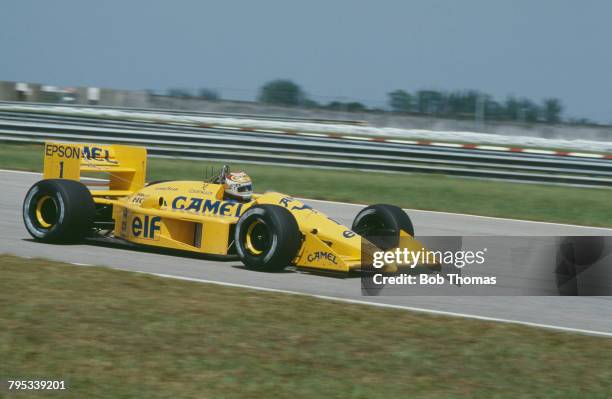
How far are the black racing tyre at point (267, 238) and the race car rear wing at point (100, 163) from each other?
2517 millimetres

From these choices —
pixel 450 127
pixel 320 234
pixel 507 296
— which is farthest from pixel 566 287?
pixel 450 127

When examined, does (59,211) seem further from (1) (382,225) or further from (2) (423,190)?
(2) (423,190)

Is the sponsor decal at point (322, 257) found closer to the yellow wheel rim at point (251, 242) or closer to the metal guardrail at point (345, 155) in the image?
the yellow wheel rim at point (251, 242)

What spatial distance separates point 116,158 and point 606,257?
5966mm

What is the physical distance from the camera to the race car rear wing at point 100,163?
36.2ft

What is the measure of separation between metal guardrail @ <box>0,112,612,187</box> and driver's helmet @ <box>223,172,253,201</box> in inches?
384

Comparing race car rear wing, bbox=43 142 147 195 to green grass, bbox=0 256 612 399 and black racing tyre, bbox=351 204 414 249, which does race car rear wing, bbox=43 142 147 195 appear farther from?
green grass, bbox=0 256 612 399

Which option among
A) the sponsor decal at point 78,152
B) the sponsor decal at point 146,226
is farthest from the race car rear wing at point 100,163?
the sponsor decal at point 146,226

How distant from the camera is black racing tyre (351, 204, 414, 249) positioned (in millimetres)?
9562

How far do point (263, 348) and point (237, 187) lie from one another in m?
3.90

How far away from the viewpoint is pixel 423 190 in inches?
692

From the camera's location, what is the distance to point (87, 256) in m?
9.69

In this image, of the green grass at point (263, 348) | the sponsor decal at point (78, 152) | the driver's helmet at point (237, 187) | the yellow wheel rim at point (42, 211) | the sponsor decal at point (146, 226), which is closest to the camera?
the green grass at point (263, 348)

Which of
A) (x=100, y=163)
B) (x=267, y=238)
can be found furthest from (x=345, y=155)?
(x=267, y=238)
